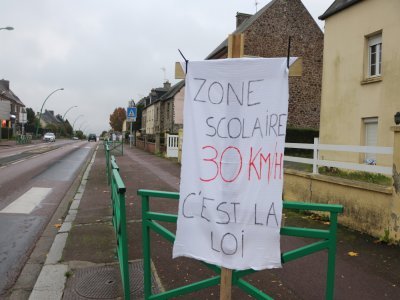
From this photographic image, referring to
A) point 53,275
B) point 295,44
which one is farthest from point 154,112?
point 53,275

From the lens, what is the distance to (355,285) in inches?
171

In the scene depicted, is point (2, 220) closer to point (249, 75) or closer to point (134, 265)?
point (134, 265)

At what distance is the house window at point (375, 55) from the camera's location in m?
13.6

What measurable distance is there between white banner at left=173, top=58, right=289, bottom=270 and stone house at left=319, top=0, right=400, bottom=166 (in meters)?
10.8

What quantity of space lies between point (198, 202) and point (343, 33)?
45.6 ft

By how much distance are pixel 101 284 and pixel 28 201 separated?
6.18 meters

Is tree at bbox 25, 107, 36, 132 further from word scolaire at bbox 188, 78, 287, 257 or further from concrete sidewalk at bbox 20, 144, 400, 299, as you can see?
word scolaire at bbox 188, 78, 287, 257

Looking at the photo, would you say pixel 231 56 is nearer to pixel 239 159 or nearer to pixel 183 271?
pixel 239 159

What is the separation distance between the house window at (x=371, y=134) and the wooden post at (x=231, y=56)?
37.4ft

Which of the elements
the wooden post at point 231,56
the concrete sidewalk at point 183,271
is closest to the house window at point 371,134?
the concrete sidewalk at point 183,271

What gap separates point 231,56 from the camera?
312cm

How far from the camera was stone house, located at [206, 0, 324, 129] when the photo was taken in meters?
27.9

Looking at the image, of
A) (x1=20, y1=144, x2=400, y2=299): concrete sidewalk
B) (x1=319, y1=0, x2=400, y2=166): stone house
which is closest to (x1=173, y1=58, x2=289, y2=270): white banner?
(x1=20, y1=144, x2=400, y2=299): concrete sidewalk

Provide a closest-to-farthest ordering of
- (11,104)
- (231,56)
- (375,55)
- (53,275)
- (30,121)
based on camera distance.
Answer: (231,56) → (53,275) → (375,55) → (11,104) → (30,121)
